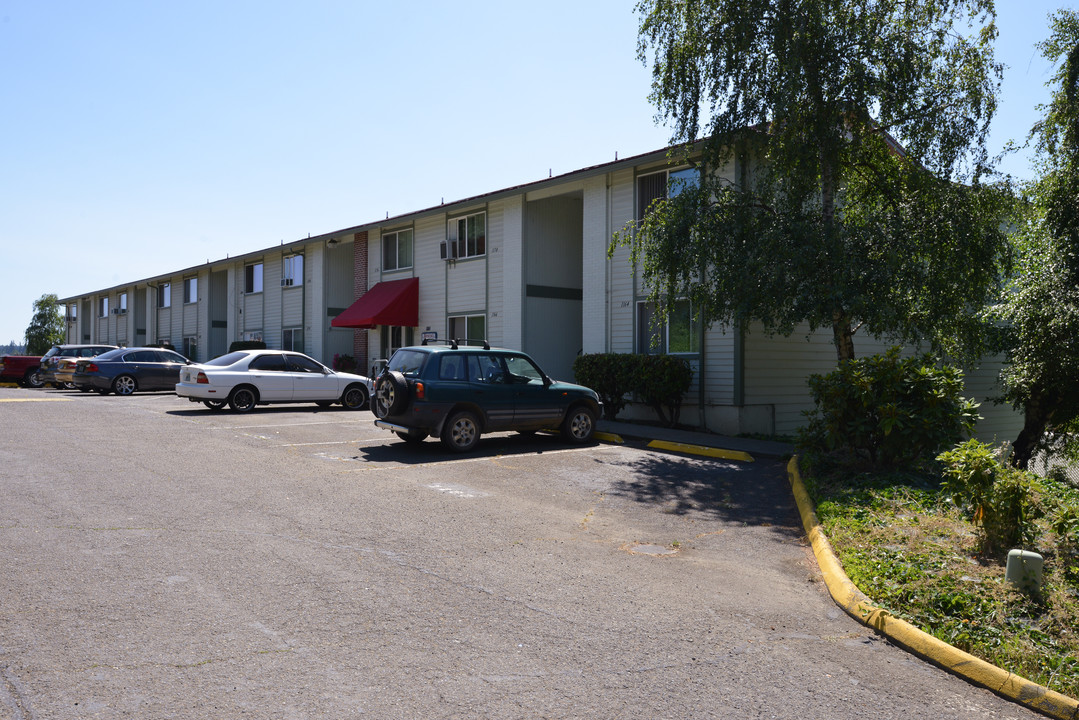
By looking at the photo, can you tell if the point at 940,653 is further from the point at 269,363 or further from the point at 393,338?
the point at 393,338

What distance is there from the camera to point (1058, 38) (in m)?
15.5

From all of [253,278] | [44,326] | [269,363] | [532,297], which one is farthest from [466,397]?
[44,326]

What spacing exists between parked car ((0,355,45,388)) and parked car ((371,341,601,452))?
23842mm

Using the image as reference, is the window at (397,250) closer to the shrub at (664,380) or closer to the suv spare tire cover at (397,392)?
the shrub at (664,380)

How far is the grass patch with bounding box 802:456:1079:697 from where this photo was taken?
470cm

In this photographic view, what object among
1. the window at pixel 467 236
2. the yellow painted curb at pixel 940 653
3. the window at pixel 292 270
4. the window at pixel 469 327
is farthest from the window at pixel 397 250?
the yellow painted curb at pixel 940 653

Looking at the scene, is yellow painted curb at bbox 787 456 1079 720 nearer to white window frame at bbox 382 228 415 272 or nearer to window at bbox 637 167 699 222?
window at bbox 637 167 699 222

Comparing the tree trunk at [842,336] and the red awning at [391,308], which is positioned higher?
the red awning at [391,308]

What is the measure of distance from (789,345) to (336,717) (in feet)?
50.3

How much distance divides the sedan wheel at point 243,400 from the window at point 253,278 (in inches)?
648

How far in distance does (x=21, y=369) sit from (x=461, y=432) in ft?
83.7

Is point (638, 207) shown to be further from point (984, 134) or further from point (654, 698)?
point (654, 698)

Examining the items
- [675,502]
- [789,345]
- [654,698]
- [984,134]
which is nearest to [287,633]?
[654,698]

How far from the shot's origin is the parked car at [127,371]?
23828mm
